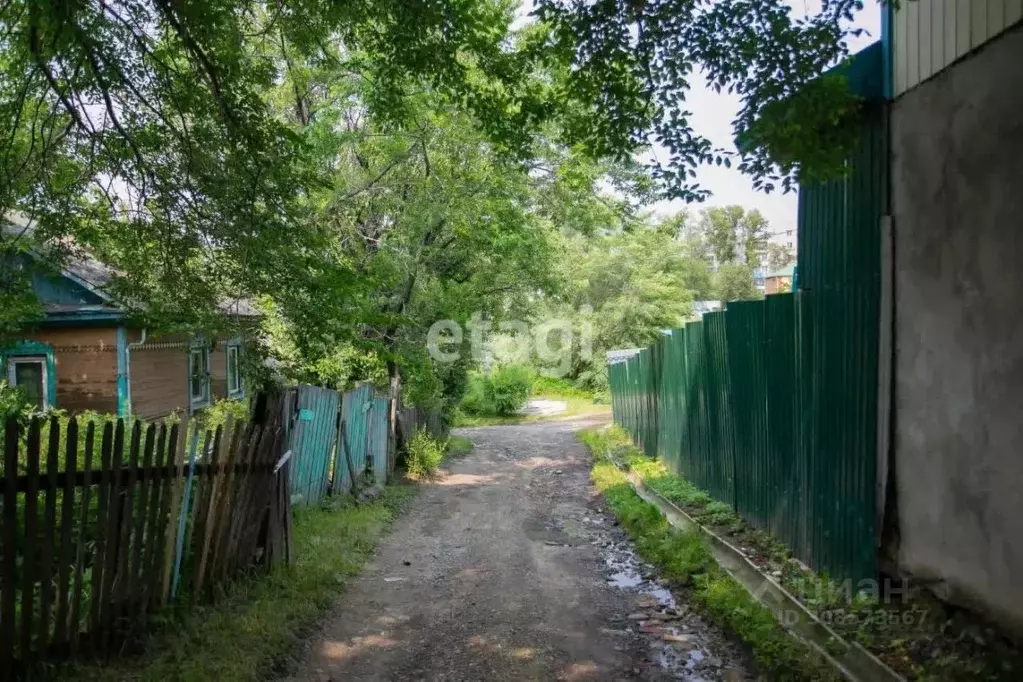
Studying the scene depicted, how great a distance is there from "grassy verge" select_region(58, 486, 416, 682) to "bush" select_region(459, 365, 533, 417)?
1056 inches

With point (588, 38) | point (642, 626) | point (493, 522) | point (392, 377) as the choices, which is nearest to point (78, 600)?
point (642, 626)

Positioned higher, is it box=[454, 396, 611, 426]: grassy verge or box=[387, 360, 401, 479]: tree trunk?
box=[387, 360, 401, 479]: tree trunk

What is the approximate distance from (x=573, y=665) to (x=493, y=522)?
5.18 m

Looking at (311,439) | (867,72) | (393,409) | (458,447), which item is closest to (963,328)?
(867,72)

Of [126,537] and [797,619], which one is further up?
[126,537]

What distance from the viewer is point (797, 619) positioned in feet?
16.3

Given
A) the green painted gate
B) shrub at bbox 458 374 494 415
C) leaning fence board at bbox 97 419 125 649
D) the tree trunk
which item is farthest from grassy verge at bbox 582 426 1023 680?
shrub at bbox 458 374 494 415

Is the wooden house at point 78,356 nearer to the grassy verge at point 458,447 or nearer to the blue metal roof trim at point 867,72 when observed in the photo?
the grassy verge at point 458,447

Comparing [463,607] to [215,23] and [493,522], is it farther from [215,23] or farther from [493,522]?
[215,23]

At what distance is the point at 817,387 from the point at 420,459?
10122 mm

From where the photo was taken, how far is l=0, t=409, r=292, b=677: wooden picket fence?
3.66 m

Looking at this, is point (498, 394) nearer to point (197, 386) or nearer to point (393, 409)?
point (197, 386)

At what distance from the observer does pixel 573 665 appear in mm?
4746

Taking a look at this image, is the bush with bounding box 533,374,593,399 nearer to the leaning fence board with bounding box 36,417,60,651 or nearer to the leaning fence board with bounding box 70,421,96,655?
the leaning fence board with bounding box 70,421,96,655
